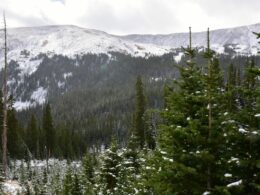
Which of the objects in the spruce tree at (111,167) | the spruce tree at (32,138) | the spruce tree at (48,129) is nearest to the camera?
the spruce tree at (111,167)

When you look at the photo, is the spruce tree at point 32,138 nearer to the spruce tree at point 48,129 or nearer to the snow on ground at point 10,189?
Answer: the spruce tree at point 48,129

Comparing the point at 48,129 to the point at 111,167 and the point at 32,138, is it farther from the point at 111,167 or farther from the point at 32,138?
the point at 111,167

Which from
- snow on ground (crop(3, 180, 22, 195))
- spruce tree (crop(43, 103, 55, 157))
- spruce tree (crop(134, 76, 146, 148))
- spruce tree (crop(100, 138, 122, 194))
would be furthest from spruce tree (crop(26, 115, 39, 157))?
spruce tree (crop(100, 138, 122, 194))

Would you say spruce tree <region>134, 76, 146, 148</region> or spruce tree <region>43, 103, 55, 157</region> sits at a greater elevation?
spruce tree <region>134, 76, 146, 148</region>

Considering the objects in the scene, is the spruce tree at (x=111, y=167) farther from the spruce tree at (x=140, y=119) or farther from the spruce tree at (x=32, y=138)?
the spruce tree at (x=32, y=138)

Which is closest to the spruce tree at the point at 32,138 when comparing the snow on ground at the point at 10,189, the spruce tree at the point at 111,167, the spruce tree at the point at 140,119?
the spruce tree at the point at 140,119

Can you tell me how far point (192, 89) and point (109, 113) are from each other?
186 meters

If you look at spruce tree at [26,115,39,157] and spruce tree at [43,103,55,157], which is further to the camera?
spruce tree at [43,103,55,157]

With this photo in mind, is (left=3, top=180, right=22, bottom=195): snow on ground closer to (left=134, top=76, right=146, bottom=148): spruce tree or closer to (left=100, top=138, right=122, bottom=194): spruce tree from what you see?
(left=100, top=138, right=122, bottom=194): spruce tree

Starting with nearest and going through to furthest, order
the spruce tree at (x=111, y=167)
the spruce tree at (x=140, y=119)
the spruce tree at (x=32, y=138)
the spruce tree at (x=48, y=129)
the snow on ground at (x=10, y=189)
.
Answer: the spruce tree at (x=111, y=167) < the snow on ground at (x=10, y=189) < the spruce tree at (x=140, y=119) < the spruce tree at (x=32, y=138) < the spruce tree at (x=48, y=129)

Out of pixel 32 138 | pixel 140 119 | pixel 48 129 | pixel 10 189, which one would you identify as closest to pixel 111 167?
pixel 10 189

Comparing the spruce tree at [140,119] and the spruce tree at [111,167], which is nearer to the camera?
the spruce tree at [111,167]

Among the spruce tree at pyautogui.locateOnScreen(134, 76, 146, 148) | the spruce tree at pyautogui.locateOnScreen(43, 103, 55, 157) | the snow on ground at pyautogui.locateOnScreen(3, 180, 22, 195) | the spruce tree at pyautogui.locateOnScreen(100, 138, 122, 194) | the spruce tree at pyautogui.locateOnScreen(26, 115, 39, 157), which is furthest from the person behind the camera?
the spruce tree at pyautogui.locateOnScreen(43, 103, 55, 157)

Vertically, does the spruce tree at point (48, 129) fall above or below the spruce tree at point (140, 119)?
below
